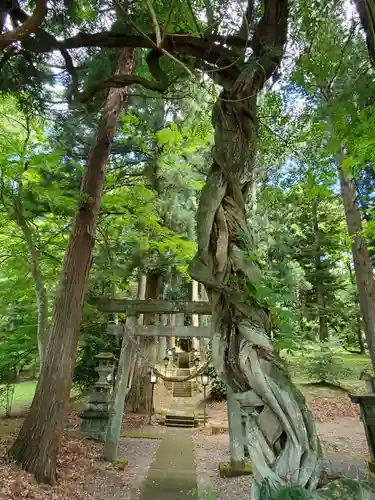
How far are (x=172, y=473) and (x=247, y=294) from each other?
15.4 ft

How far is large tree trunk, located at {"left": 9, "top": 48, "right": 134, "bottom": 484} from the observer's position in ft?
11.5

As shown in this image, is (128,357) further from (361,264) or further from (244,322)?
(244,322)

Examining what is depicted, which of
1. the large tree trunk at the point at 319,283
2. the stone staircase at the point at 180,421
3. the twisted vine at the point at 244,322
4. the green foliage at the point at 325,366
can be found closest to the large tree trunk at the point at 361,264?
the twisted vine at the point at 244,322

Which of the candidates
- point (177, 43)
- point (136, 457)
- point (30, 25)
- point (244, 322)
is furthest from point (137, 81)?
point (136, 457)

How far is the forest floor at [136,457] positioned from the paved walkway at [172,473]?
12 cm

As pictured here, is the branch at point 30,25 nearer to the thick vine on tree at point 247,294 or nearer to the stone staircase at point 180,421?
the thick vine on tree at point 247,294

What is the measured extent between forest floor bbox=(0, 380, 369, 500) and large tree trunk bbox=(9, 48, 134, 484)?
0.70 feet

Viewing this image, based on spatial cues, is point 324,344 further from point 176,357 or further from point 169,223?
point 176,357

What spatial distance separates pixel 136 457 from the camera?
225 inches

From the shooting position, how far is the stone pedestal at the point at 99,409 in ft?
20.1

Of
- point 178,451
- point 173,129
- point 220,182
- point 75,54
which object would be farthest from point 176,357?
point 220,182

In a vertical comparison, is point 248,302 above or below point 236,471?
above

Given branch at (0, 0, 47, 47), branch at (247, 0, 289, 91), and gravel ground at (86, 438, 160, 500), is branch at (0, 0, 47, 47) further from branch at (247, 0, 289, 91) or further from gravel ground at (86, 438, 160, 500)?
gravel ground at (86, 438, 160, 500)

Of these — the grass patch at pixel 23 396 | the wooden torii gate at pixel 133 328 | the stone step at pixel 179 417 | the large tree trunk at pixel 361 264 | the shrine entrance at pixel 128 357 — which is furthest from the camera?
the stone step at pixel 179 417
